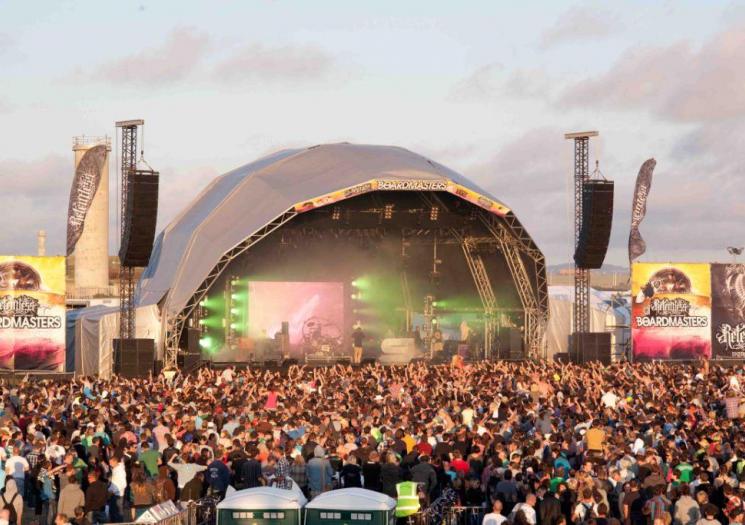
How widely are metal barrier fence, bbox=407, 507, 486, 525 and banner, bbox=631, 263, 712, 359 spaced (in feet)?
99.7

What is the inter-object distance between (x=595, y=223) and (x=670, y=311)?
15.9 ft

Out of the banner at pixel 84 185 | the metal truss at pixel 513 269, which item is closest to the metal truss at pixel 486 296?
the metal truss at pixel 513 269

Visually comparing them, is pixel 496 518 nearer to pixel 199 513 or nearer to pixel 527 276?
pixel 199 513

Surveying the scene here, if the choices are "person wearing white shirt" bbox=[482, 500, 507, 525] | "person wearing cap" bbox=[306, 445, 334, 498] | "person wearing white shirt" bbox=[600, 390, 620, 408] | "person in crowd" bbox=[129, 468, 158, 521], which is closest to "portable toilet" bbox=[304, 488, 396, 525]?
"person wearing white shirt" bbox=[482, 500, 507, 525]

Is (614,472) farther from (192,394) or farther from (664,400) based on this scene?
(192,394)

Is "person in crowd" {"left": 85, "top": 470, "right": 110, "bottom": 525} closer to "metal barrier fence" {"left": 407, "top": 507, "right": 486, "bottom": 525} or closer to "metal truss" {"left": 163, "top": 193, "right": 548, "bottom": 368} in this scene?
"metal barrier fence" {"left": 407, "top": 507, "right": 486, "bottom": 525}

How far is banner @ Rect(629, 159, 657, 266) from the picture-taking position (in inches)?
1870

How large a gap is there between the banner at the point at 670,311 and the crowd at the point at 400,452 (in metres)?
19.0

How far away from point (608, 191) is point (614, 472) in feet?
92.4

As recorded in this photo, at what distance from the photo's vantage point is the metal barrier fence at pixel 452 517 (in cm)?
1480

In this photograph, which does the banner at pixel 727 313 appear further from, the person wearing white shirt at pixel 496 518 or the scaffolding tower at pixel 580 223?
the person wearing white shirt at pixel 496 518

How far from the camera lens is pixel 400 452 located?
58.4 feet

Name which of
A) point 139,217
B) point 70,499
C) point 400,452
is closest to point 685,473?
point 400,452

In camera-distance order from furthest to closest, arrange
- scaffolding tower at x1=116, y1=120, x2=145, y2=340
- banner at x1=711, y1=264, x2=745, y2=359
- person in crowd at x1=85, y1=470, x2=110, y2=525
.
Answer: banner at x1=711, y1=264, x2=745, y2=359, scaffolding tower at x1=116, y1=120, x2=145, y2=340, person in crowd at x1=85, y1=470, x2=110, y2=525
